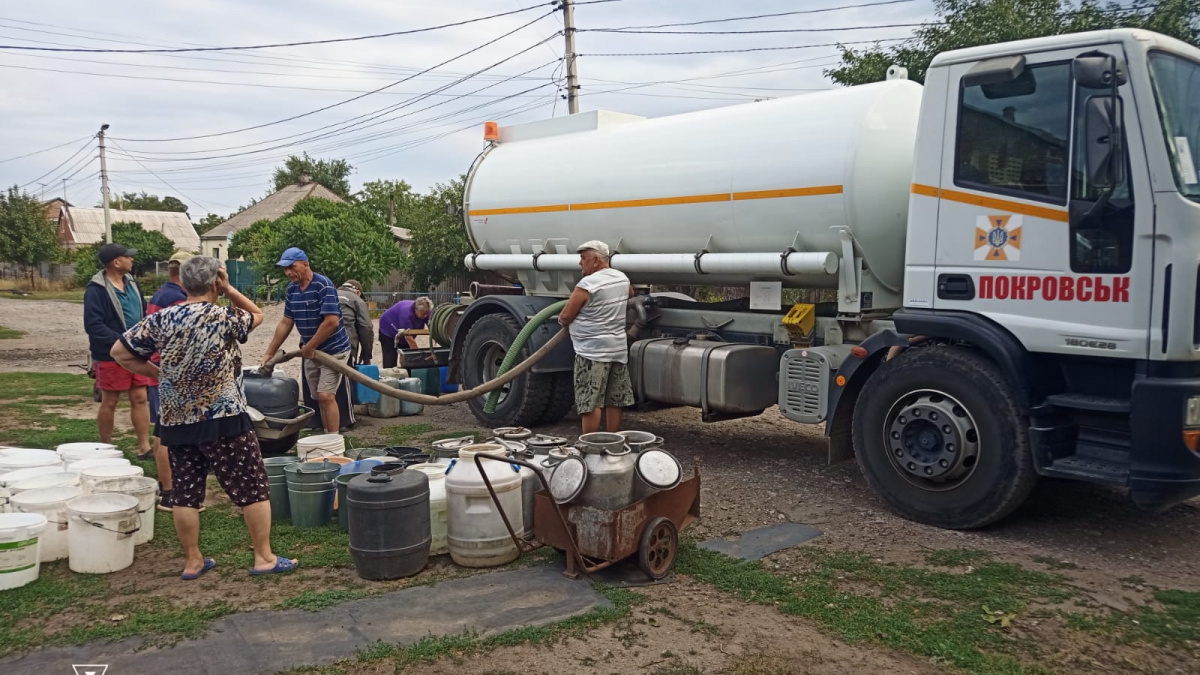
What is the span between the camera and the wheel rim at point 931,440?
213 inches

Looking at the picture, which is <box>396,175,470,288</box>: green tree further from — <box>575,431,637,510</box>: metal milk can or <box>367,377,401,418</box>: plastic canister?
<box>575,431,637,510</box>: metal milk can

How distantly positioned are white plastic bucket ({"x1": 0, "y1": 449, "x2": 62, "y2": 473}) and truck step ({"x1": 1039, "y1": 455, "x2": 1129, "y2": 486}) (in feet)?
20.8

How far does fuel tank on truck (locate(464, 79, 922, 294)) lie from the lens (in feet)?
20.8

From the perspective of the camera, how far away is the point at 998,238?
17.5ft

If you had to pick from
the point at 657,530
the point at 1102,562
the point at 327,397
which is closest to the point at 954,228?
the point at 1102,562

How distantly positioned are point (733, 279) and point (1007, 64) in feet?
9.47

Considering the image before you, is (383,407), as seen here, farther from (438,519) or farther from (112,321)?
(438,519)

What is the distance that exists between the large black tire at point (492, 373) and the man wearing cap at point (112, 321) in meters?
3.27

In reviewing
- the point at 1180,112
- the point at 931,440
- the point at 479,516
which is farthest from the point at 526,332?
the point at 1180,112

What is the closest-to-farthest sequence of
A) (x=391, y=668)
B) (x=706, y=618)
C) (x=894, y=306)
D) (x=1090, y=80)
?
(x=391, y=668)
(x=706, y=618)
(x=1090, y=80)
(x=894, y=306)

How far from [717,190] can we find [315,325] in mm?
3652

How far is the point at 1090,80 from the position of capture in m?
4.70

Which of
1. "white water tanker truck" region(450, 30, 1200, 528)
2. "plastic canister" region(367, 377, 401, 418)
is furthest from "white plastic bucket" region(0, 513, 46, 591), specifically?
Result: "plastic canister" region(367, 377, 401, 418)

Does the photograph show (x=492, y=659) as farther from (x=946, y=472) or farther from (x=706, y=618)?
(x=946, y=472)
